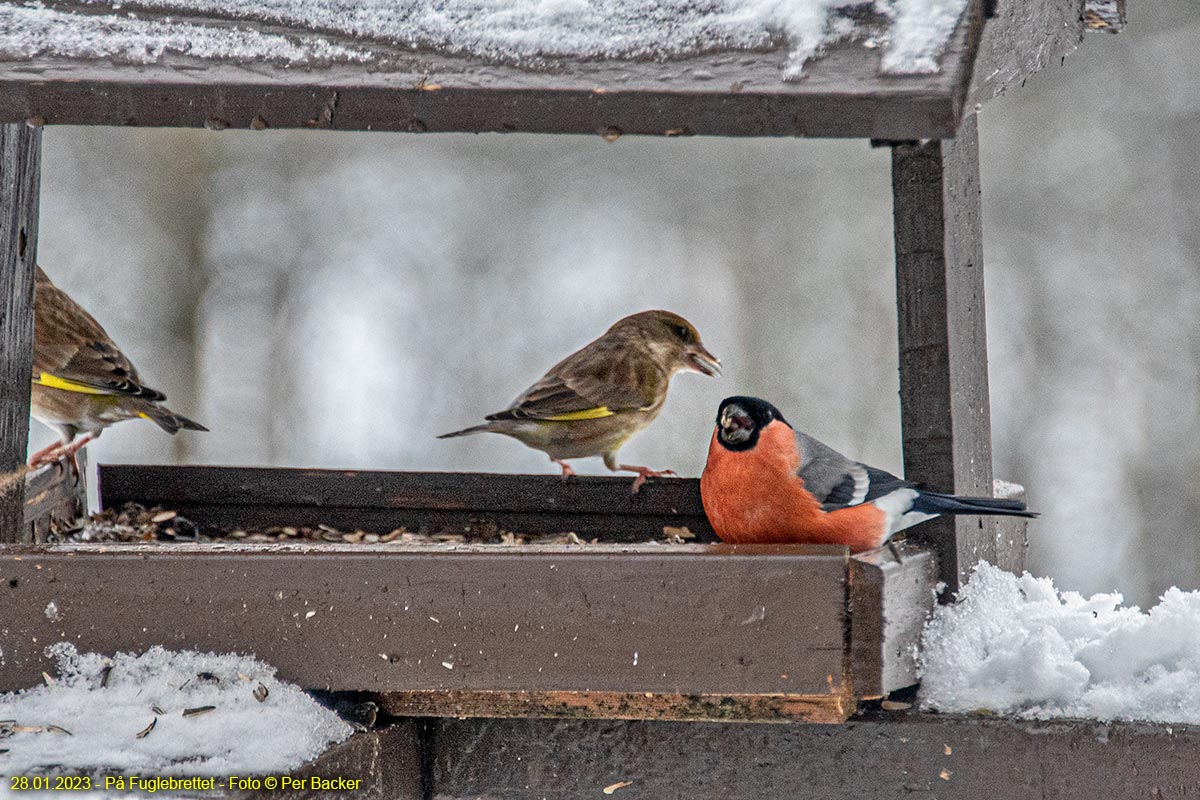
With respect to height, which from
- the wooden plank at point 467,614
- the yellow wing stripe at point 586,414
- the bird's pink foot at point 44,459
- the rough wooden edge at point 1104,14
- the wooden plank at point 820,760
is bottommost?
the wooden plank at point 820,760

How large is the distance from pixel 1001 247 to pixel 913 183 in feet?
17.0

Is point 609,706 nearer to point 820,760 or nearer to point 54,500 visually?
point 820,760

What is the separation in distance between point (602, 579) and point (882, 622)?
0.38 m

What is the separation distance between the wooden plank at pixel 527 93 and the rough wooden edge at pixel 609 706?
2.62 ft

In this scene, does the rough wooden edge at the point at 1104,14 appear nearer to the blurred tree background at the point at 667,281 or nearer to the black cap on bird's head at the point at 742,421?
the black cap on bird's head at the point at 742,421

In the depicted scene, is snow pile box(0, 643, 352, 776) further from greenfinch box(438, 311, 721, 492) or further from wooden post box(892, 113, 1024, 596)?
greenfinch box(438, 311, 721, 492)

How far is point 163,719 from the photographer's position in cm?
162

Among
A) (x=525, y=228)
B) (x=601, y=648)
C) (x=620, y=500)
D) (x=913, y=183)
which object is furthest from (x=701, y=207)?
(x=601, y=648)

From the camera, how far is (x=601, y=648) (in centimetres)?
175

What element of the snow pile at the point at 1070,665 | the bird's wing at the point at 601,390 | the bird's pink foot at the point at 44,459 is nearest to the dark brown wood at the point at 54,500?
the bird's pink foot at the point at 44,459

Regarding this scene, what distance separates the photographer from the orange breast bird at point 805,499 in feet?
6.72

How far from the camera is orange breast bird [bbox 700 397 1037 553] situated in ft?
6.72

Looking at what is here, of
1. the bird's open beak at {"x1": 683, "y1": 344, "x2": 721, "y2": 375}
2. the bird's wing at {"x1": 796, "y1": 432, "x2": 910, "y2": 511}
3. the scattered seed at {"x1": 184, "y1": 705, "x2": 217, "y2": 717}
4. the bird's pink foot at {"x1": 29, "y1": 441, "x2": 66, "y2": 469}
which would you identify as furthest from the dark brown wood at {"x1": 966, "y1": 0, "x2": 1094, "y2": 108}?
the bird's pink foot at {"x1": 29, "y1": 441, "x2": 66, "y2": 469}

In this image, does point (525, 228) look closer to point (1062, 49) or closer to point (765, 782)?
point (1062, 49)
